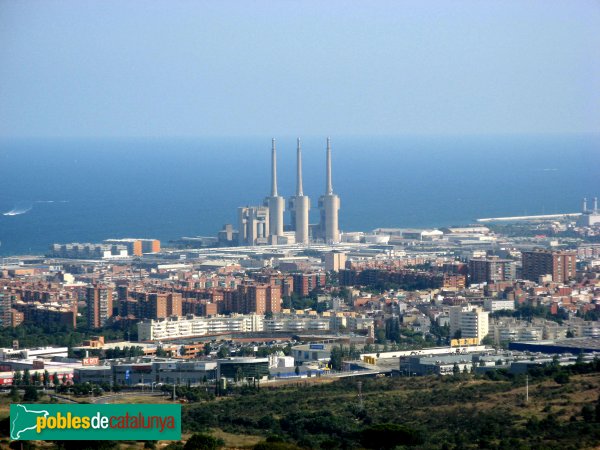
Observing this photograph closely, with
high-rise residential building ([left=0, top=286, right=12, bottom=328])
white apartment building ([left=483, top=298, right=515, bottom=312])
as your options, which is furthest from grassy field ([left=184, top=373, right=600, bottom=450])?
high-rise residential building ([left=0, top=286, right=12, bottom=328])

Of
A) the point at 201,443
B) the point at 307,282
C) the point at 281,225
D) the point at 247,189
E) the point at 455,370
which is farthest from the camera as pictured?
the point at 247,189

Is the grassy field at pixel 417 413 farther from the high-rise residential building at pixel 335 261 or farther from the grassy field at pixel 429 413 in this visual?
the high-rise residential building at pixel 335 261

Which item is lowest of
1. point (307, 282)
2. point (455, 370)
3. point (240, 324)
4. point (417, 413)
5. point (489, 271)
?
point (417, 413)

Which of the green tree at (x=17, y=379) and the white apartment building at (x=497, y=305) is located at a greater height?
the white apartment building at (x=497, y=305)

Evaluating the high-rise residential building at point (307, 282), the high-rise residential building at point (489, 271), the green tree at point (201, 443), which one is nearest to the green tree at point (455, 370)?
the green tree at point (201, 443)

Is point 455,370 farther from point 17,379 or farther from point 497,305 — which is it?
point 497,305

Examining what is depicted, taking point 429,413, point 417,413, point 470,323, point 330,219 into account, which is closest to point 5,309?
point 470,323

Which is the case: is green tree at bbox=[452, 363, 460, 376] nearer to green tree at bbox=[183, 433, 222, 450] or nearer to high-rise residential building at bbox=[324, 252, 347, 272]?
green tree at bbox=[183, 433, 222, 450]
